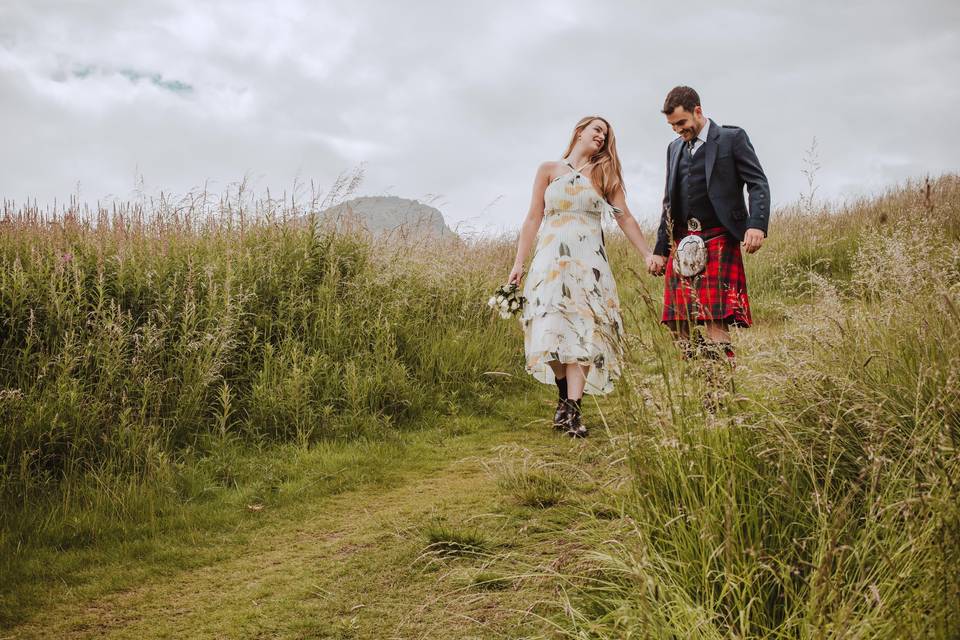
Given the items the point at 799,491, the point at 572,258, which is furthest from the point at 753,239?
the point at 799,491

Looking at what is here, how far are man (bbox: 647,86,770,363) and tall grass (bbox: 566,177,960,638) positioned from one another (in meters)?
1.41

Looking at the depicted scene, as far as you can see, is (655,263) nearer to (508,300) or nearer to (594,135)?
(508,300)

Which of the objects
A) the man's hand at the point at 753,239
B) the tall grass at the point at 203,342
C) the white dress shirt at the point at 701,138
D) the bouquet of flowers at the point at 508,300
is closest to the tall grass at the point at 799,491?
the man's hand at the point at 753,239

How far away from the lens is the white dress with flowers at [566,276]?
18.1 feet

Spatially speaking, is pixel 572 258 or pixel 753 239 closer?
pixel 753 239

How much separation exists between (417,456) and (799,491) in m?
3.36

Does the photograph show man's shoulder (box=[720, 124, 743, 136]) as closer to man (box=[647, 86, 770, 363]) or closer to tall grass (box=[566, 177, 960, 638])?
man (box=[647, 86, 770, 363])

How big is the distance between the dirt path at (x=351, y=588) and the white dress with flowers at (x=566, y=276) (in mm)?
1557

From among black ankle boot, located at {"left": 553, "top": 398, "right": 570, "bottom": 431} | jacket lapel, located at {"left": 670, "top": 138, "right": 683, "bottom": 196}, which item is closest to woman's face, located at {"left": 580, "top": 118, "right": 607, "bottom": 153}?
jacket lapel, located at {"left": 670, "top": 138, "right": 683, "bottom": 196}

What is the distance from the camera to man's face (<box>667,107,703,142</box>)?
15.7ft

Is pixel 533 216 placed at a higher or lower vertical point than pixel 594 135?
lower

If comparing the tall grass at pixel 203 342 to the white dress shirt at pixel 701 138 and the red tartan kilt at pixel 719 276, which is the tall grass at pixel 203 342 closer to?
the red tartan kilt at pixel 719 276

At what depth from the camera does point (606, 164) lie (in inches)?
229

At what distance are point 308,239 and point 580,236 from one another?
300 centimetres
